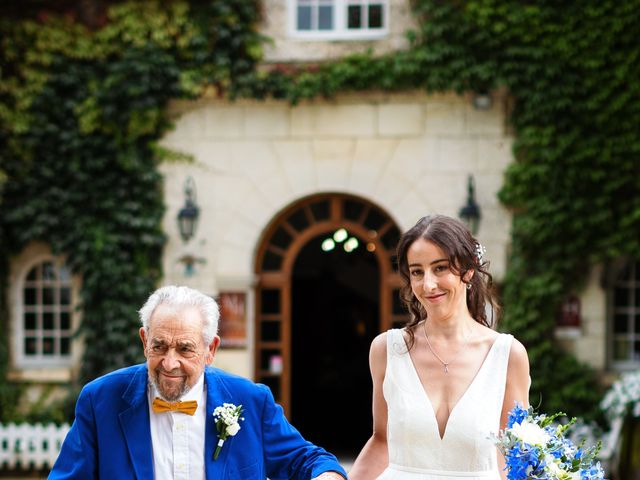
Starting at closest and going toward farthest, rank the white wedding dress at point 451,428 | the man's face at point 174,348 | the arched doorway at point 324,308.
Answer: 1. the man's face at point 174,348
2. the white wedding dress at point 451,428
3. the arched doorway at point 324,308

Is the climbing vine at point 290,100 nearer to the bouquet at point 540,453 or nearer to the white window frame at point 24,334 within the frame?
the white window frame at point 24,334

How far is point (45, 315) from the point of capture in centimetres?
952

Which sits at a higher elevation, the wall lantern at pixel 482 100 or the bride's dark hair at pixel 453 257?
the wall lantern at pixel 482 100

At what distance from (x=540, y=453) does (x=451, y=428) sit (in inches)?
18.5

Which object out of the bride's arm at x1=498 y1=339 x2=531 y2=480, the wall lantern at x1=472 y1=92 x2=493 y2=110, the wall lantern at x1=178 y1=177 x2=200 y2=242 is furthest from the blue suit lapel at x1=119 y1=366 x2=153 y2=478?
the wall lantern at x1=472 y1=92 x2=493 y2=110

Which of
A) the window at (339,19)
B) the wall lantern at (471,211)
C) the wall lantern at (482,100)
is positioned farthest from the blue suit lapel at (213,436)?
the window at (339,19)

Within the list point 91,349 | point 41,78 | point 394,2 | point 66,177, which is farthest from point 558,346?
point 41,78

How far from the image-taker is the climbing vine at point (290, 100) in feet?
27.3

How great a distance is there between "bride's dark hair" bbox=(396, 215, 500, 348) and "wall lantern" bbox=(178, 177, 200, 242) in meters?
5.70

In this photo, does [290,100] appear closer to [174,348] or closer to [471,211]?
[471,211]

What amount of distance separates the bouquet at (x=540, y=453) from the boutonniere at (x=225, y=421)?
930 millimetres

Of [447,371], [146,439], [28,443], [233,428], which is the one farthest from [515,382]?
[28,443]

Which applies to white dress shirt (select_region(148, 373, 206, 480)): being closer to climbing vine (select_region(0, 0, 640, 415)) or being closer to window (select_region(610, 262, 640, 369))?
climbing vine (select_region(0, 0, 640, 415))

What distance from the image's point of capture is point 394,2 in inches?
348
